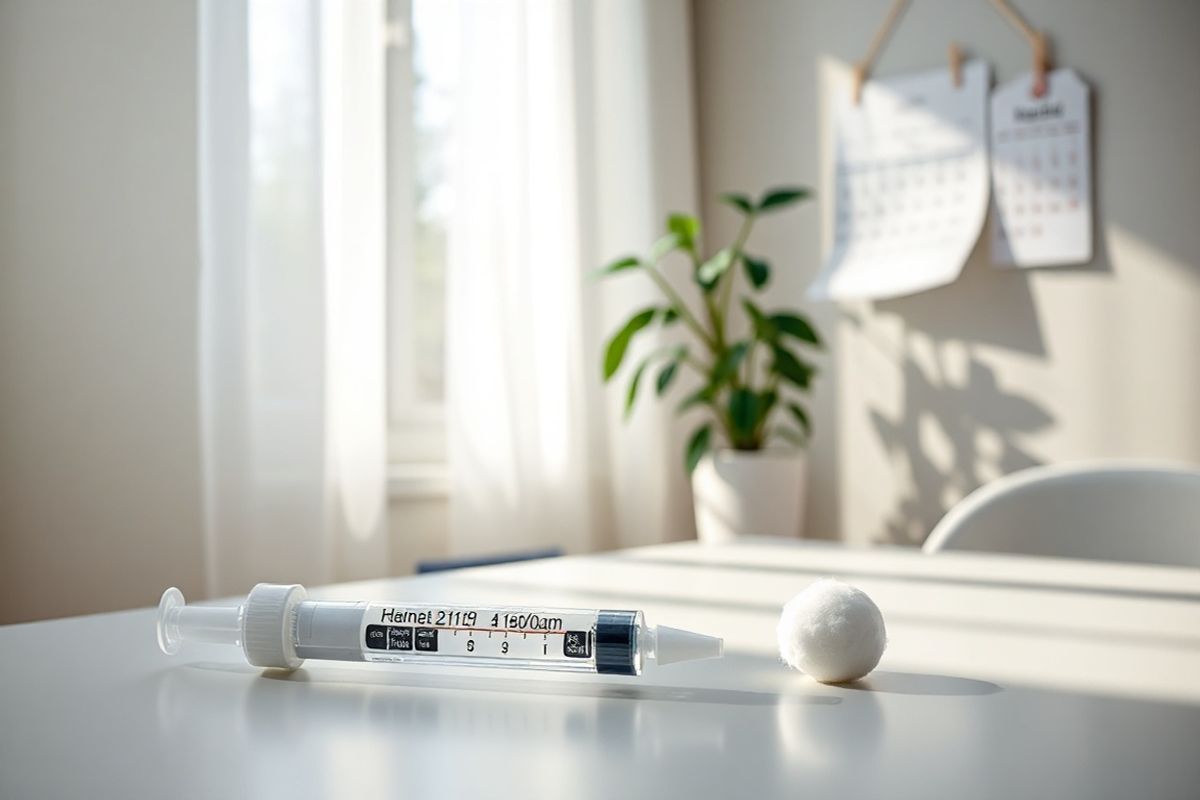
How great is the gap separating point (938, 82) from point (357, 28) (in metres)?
1.24

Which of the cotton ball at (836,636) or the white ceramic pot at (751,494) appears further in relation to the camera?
the white ceramic pot at (751,494)

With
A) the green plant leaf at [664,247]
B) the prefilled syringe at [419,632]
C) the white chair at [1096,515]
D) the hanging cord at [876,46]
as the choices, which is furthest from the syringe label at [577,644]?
the hanging cord at [876,46]

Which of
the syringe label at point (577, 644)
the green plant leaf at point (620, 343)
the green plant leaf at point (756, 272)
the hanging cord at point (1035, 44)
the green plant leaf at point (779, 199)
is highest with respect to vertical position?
the hanging cord at point (1035, 44)

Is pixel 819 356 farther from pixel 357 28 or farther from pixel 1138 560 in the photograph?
pixel 1138 560

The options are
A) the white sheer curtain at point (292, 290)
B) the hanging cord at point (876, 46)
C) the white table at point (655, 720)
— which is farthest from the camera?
the hanging cord at point (876, 46)

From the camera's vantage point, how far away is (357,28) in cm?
213

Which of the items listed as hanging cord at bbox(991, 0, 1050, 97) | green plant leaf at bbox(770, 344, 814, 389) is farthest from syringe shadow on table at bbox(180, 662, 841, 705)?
hanging cord at bbox(991, 0, 1050, 97)

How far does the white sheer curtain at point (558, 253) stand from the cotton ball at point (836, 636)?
180cm

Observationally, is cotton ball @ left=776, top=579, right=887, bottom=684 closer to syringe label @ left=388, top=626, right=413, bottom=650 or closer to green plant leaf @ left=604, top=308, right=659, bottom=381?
syringe label @ left=388, top=626, right=413, bottom=650

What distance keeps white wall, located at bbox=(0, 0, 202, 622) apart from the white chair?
1320 mm

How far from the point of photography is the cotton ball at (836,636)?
0.51 metres

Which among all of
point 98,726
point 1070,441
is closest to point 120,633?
point 98,726

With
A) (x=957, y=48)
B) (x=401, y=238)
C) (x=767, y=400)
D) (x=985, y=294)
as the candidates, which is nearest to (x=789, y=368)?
(x=767, y=400)

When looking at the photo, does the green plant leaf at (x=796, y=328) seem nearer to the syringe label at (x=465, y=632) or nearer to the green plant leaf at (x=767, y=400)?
the green plant leaf at (x=767, y=400)
